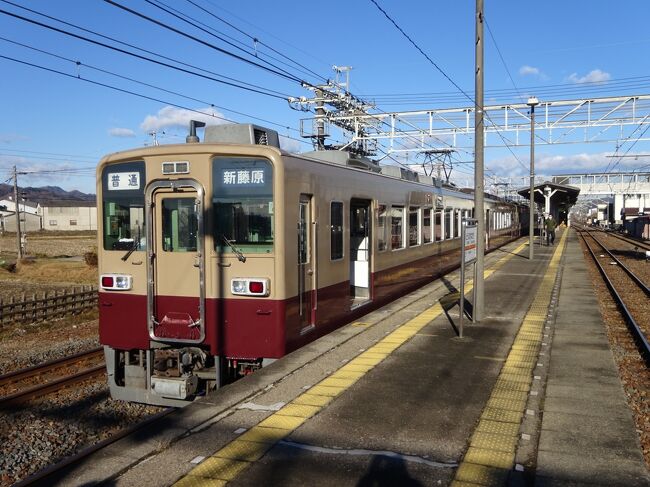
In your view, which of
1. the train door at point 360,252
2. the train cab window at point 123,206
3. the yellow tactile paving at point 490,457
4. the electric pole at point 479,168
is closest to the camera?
the yellow tactile paving at point 490,457

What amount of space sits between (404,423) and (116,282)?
3.81 metres

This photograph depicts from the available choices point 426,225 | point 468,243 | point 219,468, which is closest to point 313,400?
point 219,468

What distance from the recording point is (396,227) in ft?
37.8

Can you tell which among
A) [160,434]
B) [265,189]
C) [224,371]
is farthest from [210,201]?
[160,434]

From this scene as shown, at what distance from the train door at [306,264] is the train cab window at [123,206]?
1822 millimetres

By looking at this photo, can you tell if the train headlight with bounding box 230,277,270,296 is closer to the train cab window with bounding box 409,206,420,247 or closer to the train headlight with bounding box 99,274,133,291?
the train headlight with bounding box 99,274,133,291

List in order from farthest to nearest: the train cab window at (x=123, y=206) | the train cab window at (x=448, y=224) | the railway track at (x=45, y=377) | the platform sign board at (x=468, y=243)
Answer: the train cab window at (x=448, y=224) < the platform sign board at (x=468, y=243) < the railway track at (x=45, y=377) < the train cab window at (x=123, y=206)

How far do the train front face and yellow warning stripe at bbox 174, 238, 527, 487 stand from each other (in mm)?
823

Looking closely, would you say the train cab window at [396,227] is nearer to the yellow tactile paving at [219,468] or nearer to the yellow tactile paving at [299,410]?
the yellow tactile paving at [299,410]

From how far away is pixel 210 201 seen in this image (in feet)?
21.6

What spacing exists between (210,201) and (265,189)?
0.62 metres

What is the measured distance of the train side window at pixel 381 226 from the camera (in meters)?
10.3

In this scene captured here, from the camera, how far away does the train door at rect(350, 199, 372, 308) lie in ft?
32.5

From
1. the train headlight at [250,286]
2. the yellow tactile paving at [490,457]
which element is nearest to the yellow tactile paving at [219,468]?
the yellow tactile paving at [490,457]
